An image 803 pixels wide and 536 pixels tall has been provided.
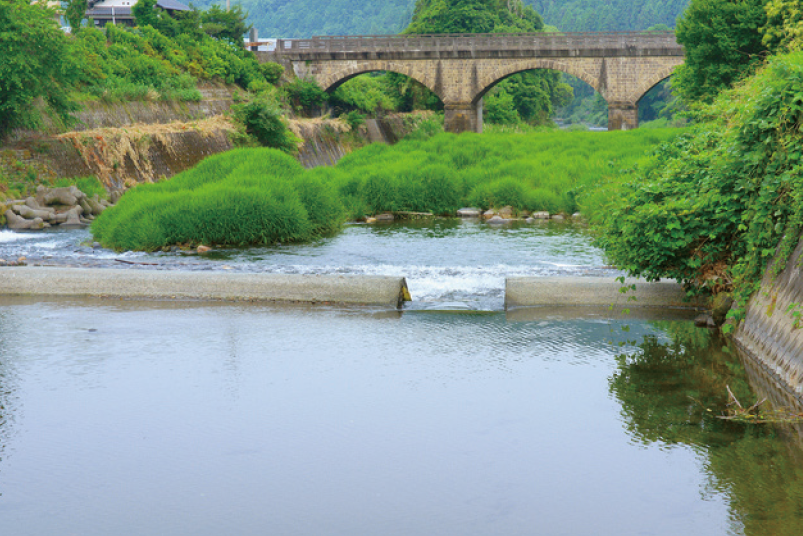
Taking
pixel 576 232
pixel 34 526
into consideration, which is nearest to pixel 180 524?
pixel 34 526

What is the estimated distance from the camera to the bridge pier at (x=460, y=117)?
50022 millimetres

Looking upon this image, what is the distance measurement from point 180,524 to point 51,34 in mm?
19914

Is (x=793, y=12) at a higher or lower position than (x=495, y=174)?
higher

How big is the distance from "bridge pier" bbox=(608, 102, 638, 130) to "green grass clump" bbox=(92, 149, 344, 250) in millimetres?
33884

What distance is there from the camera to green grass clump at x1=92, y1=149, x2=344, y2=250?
1487cm

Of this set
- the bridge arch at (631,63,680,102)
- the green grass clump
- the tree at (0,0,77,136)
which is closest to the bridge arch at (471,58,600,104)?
the bridge arch at (631,63,680,102)

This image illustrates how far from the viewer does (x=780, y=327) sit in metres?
7.24

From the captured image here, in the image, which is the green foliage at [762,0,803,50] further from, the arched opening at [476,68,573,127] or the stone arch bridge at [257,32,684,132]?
the arched opening at [476,68,573,127]

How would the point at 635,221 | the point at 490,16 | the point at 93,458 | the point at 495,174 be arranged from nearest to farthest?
the point at 93,458, the point at 635,221, the point at 495,174, the point at 490,16

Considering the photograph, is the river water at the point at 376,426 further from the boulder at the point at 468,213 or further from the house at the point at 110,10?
the house at the point at 110,10

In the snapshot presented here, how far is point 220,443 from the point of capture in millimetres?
5895

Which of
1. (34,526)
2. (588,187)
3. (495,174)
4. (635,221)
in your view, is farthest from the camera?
(495,174)

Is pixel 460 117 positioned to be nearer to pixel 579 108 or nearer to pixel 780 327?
pixel 780 327

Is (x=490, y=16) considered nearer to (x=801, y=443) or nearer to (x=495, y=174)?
(x=495, y=174)
